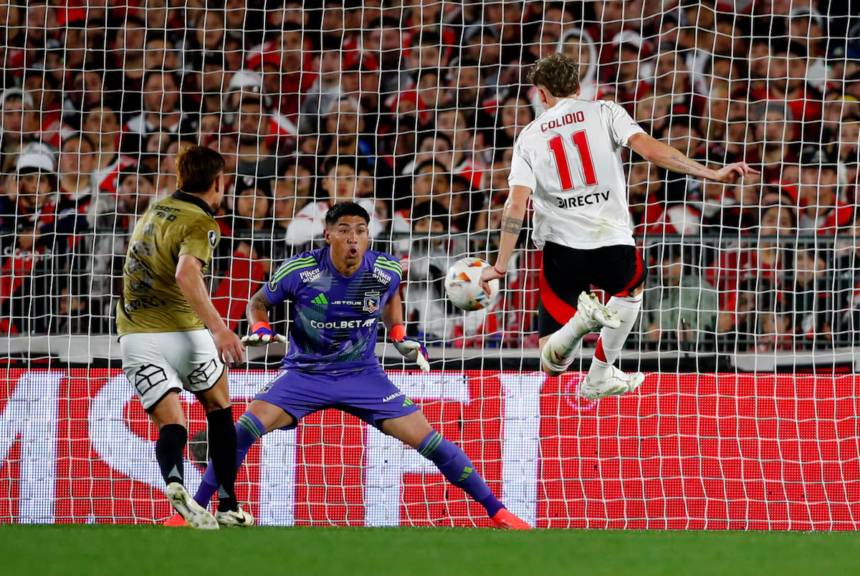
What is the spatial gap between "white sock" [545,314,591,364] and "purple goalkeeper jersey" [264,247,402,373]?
994 millimetres

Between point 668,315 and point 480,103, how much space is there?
9.35 feet

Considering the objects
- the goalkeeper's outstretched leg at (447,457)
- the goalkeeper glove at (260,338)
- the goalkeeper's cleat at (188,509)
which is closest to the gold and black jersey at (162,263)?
the goalkeeper glove at (260,338)

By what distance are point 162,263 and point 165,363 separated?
47 cm

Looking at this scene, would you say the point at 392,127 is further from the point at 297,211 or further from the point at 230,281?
the point at 230,281

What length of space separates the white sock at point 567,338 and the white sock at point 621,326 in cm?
24

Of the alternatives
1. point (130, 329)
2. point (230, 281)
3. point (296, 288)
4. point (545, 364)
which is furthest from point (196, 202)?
point (230, 281)

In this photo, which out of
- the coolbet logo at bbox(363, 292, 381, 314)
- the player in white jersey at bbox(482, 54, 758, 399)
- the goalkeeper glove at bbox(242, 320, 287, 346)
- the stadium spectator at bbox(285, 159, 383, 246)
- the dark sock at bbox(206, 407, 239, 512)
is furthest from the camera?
the stadium spectator at bbox(285, 159, 383, 246)

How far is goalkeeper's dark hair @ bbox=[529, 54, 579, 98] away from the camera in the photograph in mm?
5711

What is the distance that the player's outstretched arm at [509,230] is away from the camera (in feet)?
18.3

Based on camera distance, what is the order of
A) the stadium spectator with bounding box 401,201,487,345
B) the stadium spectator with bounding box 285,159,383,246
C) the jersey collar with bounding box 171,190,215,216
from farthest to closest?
the stadium spectator with bounding box 285,159,383,246, the stadium spectator with bounding box 401,201,487,345, the jersey collar with bounding box 171,190,215,216

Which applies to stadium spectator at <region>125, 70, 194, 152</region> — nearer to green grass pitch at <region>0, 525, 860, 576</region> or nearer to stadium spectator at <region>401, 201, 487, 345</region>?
stadium spectator at <region>401, 201, 487, 345</region>

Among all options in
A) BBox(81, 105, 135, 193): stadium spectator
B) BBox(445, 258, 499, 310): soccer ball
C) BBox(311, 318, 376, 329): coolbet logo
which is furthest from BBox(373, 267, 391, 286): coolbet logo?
BBox(81, 105, 135, 193): stadium spectator

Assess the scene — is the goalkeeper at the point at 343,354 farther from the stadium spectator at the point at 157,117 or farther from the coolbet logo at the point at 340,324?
the stadium spectator at the point at 157,117

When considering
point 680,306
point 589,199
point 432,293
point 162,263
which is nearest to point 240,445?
point 162,263
